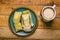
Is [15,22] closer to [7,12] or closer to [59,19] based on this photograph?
[7,12]

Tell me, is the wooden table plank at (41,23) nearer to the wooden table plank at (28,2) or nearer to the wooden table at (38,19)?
the wooden table at (38,19)

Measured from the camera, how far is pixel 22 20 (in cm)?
134

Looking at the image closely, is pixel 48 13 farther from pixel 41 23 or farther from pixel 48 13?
pixel 41 23

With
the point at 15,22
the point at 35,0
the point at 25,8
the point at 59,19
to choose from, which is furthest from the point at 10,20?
the point at 59,19

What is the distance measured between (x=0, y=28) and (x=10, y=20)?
10 cm

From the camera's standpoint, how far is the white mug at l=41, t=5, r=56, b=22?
1.31 m

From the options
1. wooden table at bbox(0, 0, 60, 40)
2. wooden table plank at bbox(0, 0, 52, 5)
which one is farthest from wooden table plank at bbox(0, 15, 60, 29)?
wooden table plank at bbox(0, 0, 52, 5)

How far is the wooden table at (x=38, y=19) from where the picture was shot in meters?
1.35

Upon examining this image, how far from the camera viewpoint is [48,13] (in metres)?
1.32

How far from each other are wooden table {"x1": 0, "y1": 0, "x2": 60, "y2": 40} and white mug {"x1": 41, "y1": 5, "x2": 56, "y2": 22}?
7 cm

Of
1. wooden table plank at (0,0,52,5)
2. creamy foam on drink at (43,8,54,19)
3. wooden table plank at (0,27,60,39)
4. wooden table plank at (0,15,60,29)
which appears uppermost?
wooden table plank at (0,0,52,5)

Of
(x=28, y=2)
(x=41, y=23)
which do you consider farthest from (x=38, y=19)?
(x=28, y=2)

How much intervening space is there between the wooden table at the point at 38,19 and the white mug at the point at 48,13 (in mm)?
66

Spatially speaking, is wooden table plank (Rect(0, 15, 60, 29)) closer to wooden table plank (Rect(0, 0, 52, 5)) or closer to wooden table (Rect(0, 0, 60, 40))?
wooden table (Rect(0, 0, 60, 40))
